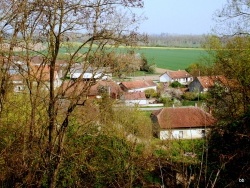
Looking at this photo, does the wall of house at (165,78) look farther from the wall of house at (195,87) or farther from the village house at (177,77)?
the wall of house at (195,87)

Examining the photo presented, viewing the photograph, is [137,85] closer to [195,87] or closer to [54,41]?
[195,87]

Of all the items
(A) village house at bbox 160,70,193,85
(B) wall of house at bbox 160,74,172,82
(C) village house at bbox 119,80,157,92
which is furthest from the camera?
(B) wall of house at bbox 160,74,172,82

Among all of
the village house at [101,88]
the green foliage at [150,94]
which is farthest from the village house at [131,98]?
the village house at [101,88]

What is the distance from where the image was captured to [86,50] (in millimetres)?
6598

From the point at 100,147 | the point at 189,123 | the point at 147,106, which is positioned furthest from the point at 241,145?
the point at 147,106

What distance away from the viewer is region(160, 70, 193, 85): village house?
5278cm

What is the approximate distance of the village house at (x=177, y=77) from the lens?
173 ft

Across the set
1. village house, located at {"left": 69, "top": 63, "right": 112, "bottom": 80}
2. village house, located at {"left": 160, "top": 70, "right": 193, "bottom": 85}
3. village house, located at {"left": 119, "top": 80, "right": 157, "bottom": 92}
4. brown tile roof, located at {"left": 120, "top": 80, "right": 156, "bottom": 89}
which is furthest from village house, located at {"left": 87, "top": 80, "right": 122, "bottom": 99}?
village house, located at {"left": 160, "top": 70, "right": 193, "bottom": 85}

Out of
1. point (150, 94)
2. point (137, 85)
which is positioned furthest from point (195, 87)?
point (137, 85)

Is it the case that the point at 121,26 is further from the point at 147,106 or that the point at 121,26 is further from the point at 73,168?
the point at 147,106

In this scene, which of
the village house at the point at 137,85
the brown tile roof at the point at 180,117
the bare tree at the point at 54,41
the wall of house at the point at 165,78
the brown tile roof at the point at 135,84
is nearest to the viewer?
the bare tree at the point at 54,41

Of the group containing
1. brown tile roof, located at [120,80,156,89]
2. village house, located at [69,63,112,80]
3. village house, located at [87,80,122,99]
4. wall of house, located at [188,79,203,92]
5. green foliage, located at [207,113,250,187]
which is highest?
village house, located at [69,63,112,80]

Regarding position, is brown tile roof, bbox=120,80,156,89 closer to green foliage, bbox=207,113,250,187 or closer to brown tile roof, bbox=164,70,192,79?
brown tile roof, bbox=164,70,192,79

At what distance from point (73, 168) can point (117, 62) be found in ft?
9.44
